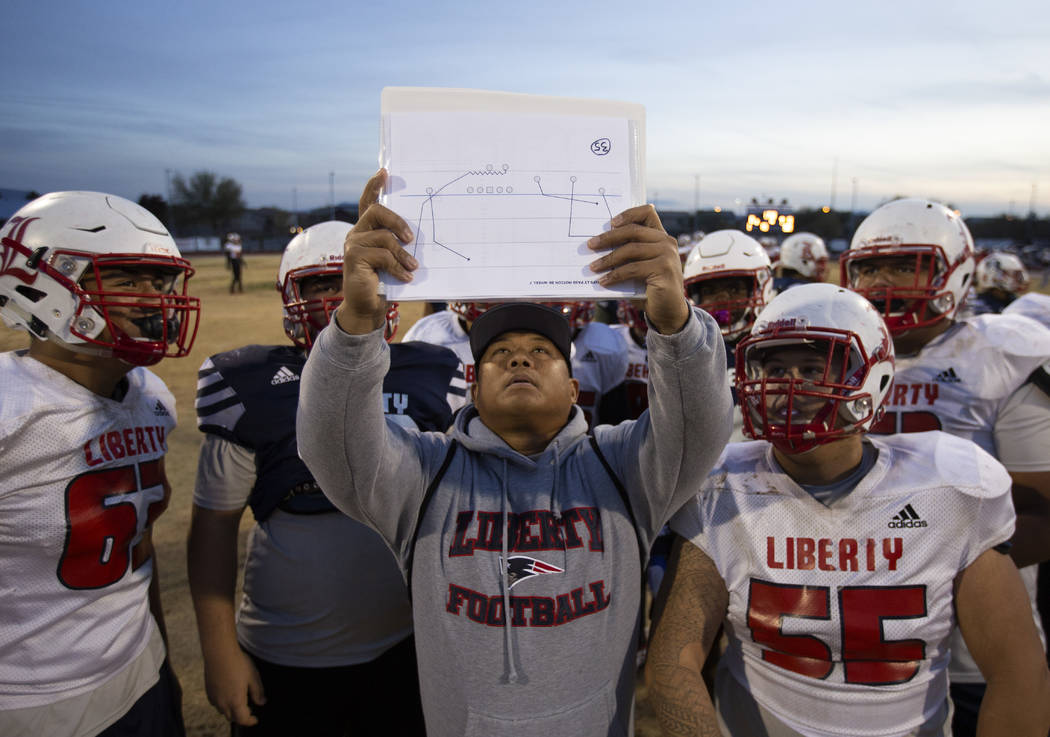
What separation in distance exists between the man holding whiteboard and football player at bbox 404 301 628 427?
6.66 feet

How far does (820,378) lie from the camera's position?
221 cm

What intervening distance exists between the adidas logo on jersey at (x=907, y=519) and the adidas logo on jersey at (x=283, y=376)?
6.78 ft

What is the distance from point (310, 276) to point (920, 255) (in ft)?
9.01

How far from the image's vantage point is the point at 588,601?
185 centimetres

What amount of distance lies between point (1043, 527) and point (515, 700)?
2.20m

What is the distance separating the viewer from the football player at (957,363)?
8.57ft

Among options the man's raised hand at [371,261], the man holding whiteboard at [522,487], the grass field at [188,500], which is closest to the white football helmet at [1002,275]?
the grass field at [188,500]

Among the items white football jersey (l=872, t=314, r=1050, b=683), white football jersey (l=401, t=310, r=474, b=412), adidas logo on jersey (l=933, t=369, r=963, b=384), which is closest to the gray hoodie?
white football jersey (l=872, t=314, r=1050, b=683)

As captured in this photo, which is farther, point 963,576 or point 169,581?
point 169,581

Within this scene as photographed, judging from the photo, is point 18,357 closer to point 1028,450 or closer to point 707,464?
point 707,464

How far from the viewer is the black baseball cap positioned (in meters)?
2.18

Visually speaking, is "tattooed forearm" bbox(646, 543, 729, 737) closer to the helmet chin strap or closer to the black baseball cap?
the black baseball cap

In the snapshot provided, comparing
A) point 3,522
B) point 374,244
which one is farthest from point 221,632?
point 374,244

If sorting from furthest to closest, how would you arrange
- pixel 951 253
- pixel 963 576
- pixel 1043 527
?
pixel 951 253 < pixel 1043 527 < pixel 963 576
